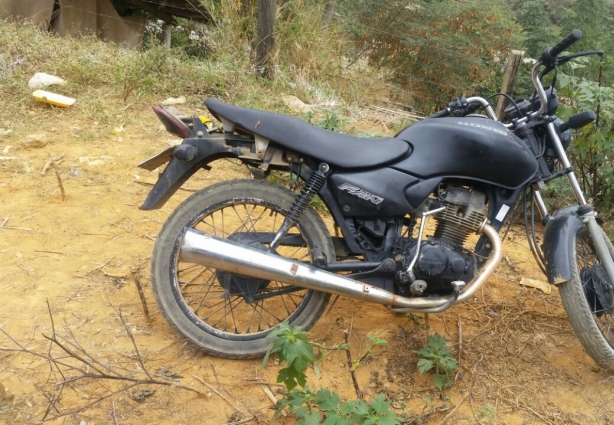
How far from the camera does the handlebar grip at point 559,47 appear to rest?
248 cm

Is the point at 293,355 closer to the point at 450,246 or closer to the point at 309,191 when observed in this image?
the point at 309,191

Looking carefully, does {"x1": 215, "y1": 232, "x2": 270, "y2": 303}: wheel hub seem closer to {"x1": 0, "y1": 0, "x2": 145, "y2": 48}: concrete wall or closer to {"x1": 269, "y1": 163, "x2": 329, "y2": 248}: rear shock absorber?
{"x1": 269, "y1": 163, "x2": 329, "y2": 248}: rear shock absorber

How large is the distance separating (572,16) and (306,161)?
1534 centimetres

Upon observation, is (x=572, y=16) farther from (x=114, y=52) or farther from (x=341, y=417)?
(x=341, y=417)

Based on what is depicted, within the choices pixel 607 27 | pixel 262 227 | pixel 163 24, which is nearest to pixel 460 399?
pixel 262 227

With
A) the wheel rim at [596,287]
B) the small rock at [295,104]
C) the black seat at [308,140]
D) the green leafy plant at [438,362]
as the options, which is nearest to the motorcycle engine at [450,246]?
the green leafy plant at [438,362]

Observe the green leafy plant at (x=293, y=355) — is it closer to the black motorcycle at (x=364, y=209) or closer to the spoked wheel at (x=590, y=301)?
the black motorcycle at (x=364, y=209)

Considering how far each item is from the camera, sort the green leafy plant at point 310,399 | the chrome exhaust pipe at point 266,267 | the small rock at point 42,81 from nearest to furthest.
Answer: the green leafy plant at point 310,399, the chrome exhaust pipe at point 266,267, the small rock at point 42,81

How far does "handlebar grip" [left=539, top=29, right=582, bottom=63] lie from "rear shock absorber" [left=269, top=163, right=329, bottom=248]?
1206 mm

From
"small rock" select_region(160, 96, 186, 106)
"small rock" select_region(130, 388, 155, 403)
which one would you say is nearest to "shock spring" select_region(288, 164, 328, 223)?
"small rock" select_region(130, 388, 155, 403)

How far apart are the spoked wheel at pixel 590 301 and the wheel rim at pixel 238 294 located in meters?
1.25

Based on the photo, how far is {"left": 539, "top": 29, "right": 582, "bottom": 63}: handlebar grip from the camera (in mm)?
2482

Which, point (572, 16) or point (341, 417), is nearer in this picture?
point (341, 417)

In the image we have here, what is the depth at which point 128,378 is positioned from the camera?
2205 millimetres
